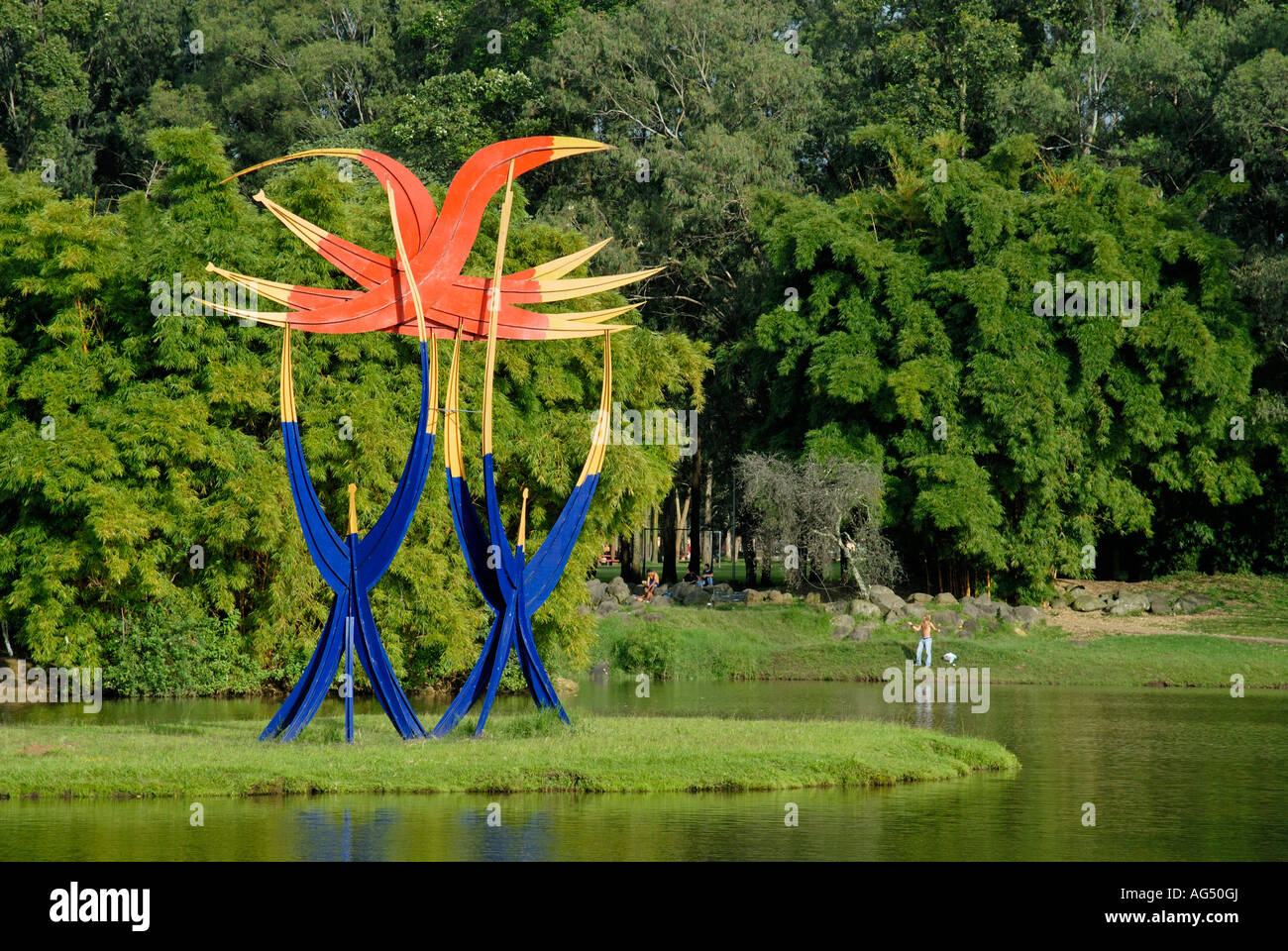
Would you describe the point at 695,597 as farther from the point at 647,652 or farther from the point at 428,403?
the point at 428,403

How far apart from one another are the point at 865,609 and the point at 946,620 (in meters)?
1.76

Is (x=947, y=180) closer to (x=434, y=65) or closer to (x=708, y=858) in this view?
(x=434, y=65)

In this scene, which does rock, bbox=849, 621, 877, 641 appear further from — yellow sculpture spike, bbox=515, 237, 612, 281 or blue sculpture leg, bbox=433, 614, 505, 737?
blue sculpture leg, bbox=433, 614, 505, 737

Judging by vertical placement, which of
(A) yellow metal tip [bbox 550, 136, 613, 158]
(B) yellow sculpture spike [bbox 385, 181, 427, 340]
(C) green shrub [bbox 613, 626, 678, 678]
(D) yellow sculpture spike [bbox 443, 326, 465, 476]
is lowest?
→ (C) green shrub [bbox 613, 626, 678, 678]

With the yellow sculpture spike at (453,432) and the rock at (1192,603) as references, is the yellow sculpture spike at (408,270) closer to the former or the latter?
the yellow sculpture spike at (453,432)

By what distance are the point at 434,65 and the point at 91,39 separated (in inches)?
462

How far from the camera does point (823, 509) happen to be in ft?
103

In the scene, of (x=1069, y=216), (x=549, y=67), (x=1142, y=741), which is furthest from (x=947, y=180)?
(x=1142, y=741)

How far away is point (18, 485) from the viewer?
21.3 metres

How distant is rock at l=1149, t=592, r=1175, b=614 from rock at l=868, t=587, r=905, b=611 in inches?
235

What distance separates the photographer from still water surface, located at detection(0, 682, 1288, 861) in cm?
1031

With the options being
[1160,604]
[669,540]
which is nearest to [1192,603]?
[1160,604]

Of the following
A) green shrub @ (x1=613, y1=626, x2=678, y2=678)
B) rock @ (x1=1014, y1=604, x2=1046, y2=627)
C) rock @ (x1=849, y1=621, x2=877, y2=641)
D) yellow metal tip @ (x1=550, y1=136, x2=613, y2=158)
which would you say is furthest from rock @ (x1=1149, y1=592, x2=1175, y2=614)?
yellow metal tip @ (x1=550, y1=136, x2=613, y2=158)

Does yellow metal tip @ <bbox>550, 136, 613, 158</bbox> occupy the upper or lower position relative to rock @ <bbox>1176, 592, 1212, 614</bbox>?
upper
